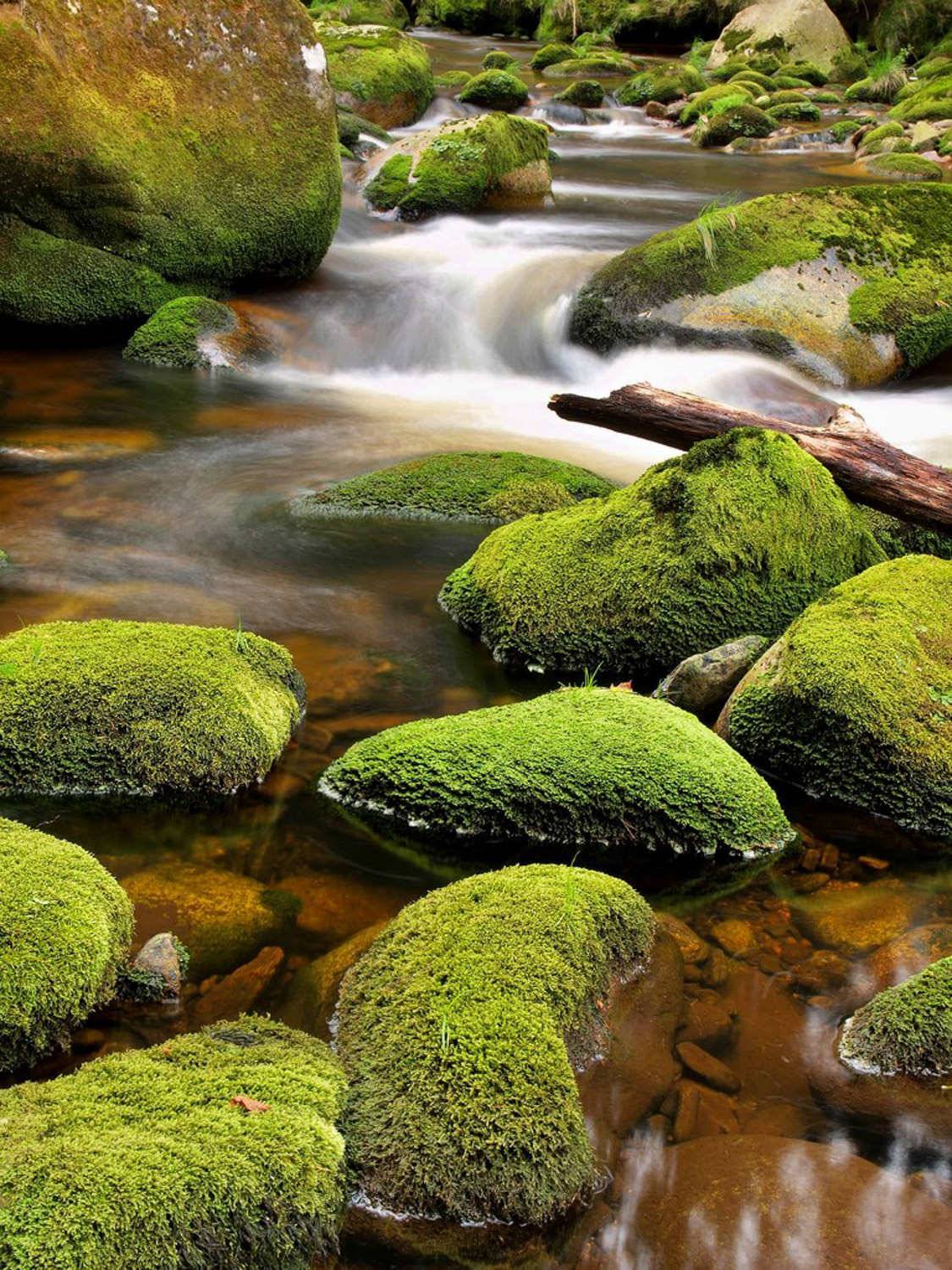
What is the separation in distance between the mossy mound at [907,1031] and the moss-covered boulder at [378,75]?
17.2 meters

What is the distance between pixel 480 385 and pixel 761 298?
243cm

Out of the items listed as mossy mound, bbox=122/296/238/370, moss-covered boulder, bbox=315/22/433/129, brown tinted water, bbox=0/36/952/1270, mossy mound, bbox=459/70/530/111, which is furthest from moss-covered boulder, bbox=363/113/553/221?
mossy mound, bbox=459/70/530/111

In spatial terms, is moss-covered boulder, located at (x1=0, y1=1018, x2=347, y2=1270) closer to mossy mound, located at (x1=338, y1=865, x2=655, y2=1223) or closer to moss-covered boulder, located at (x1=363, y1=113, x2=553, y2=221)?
mossy mound, located at (x1=338, y1=865, x2=655, y2=1223)

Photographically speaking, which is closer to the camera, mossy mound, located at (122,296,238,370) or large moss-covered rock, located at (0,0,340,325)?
large moss-covered rock, located at (0,0,340,325)

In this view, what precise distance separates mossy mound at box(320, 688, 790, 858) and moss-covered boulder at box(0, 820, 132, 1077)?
1.22m

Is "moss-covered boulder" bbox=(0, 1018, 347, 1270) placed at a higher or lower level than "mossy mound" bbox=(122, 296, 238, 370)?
lower

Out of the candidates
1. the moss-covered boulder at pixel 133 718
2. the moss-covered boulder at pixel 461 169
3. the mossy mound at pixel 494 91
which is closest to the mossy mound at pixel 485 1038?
the moss-covered boulder at pixel 133 718

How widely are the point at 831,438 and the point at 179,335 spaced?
6168 mm

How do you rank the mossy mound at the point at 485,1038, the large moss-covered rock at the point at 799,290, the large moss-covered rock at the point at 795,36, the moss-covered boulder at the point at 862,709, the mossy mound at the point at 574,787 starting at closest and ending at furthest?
the mossy mound at the point at 485,1038 → the mossy mound at the point at 574,787 → the moss-covered boulder at the point at 862,709 → the large moss-covered rock at the point at 799,290 → the large moss-covered rock at the point at 795,36

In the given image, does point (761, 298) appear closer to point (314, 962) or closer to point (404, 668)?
point (404, 668)

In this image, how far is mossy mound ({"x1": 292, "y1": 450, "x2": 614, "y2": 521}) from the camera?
7.72 meters

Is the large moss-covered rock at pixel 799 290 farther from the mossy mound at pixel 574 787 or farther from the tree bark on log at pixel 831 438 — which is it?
the mossy mound at pixel 574 787

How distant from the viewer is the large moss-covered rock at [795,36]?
27.8m

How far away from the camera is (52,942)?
11.1 ft
